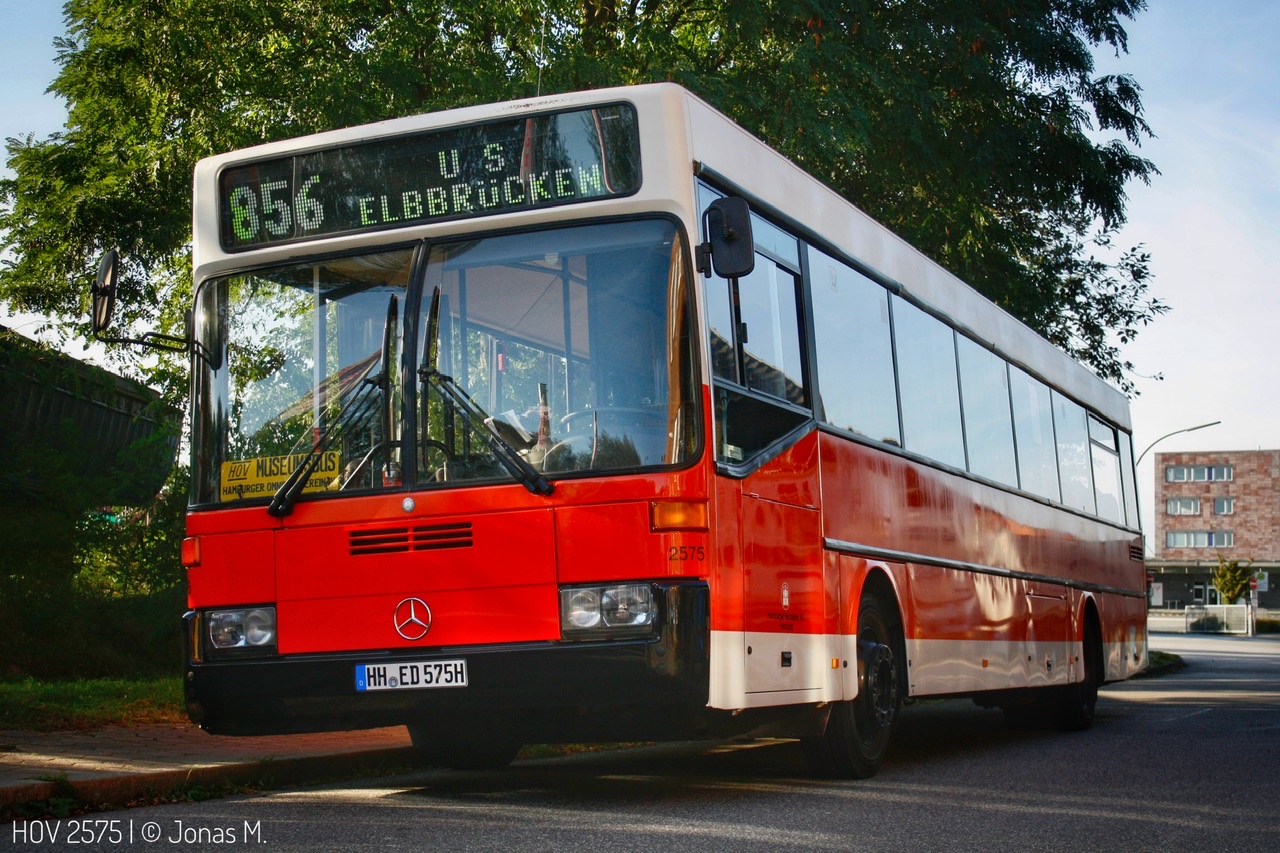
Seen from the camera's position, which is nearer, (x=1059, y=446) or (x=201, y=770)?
(x=201, y=770)

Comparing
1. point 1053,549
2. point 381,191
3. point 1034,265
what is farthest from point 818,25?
point 381,191

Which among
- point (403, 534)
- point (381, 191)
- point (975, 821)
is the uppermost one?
point (381, 191)

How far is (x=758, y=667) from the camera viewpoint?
7.71 m

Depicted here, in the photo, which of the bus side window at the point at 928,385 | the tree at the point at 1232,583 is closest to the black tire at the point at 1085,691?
the bus side window at the point at 928,385

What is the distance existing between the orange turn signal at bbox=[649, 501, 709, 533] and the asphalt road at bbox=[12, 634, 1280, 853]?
1.32m

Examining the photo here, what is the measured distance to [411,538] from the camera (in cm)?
764

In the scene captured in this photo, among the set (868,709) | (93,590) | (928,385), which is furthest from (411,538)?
(93,590)

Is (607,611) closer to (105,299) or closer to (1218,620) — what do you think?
(105,299)

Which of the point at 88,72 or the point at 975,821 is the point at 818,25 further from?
the point at 975,821

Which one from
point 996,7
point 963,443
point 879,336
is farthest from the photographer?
point 996,7

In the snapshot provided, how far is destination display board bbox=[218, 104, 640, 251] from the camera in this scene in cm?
779

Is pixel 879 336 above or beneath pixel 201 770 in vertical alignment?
above

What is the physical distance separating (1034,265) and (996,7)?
3.72 meters

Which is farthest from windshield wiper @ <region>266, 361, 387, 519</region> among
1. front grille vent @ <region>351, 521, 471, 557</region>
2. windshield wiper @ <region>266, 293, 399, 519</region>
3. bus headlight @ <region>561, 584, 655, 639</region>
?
bus headlight @ <region>561, 584, 655, 639</region>
